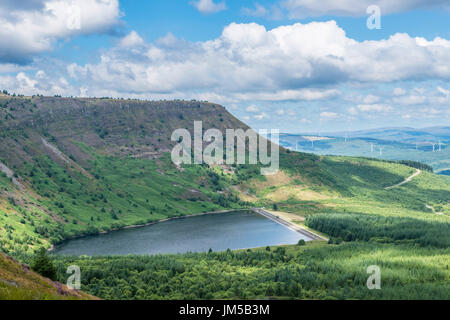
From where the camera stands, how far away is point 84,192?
19025cm

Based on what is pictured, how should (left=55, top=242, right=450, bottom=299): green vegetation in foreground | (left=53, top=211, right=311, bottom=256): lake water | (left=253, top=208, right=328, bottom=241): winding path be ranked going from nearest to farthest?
(left=55, top=242, right=450, bottom=299): green vegetation in foreground → (left=53, top=211, right=311, bottom=256): lake water → (left=253, top=208, right=328, bottom=241): winding path

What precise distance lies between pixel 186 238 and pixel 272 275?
67320 millimetres

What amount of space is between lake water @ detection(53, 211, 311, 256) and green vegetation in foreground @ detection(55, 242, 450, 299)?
922 inches

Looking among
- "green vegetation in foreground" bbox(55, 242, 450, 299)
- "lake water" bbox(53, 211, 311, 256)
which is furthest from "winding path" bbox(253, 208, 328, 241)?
"green vegetation in foreground" bbox(55, 242, 450, 299)

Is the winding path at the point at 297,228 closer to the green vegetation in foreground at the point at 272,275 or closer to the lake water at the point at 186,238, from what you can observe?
the lake water at the point at 186,238

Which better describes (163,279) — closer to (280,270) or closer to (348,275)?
(280,270)

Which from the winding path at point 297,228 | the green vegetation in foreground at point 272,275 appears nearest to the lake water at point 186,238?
the winding path at point 297,228

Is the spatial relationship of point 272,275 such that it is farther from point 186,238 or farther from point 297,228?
point 297,228

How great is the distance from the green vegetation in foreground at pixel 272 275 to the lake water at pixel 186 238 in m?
23.4

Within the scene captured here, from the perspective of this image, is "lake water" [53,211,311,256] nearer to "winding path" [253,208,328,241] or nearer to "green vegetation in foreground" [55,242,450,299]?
"winding path" [253,208,328,241]

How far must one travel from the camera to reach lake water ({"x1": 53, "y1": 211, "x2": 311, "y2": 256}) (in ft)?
429

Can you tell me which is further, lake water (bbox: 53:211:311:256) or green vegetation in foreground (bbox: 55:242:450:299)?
lake water (bbox: 53:211:311:256)

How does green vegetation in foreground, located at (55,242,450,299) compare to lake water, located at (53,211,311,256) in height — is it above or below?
above
